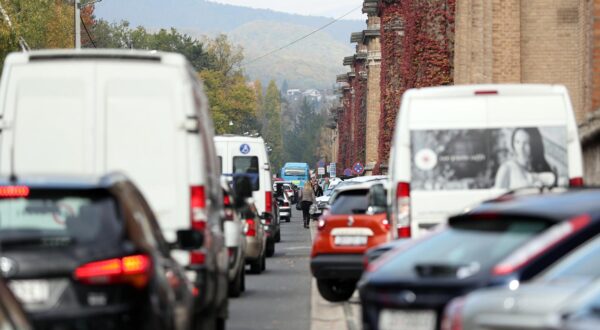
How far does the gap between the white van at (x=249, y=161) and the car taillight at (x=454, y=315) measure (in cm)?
2349

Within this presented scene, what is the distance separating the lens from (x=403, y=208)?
1741 cm

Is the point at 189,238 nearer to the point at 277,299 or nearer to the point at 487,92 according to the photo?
the point at 487,92

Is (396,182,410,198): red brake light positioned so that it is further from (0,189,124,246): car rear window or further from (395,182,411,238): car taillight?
(0,189,124,246): car rear window

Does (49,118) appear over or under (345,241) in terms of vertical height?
over

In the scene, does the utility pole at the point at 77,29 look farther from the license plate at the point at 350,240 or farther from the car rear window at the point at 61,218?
the car rear window at the point at 61,218

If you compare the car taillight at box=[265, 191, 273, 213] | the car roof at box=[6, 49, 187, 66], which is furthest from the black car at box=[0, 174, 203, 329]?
the car taillight at box=[265, 191, 273, 213]

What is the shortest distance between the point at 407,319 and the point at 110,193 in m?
2.04

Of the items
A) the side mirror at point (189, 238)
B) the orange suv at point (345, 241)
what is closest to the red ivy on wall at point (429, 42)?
the orange suv at point (345, 241)

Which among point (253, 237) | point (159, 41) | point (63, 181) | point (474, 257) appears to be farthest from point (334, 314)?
point (159, 41)

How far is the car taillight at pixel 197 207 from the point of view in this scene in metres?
13.7

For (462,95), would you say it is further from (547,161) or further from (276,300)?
(276,300)

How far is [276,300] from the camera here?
22.3 meters

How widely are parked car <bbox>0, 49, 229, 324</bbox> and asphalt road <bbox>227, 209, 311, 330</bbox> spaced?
14.1 ft

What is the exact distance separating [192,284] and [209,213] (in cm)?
106
